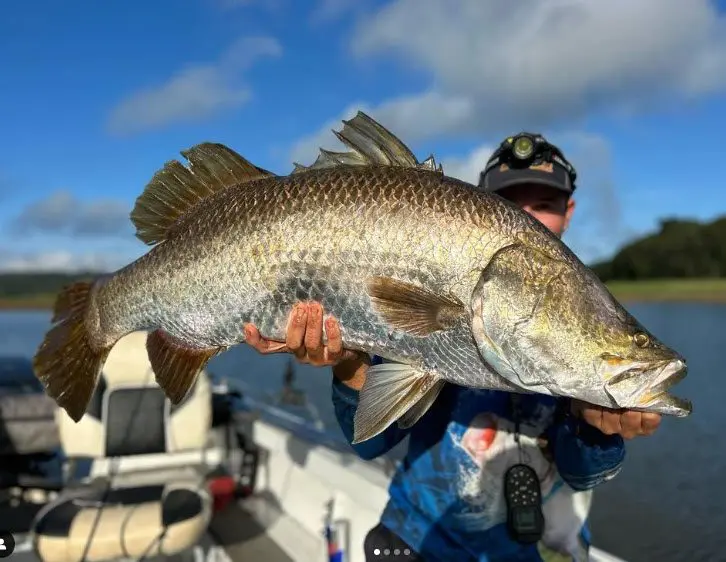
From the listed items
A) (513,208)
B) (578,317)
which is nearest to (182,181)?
(513,208)

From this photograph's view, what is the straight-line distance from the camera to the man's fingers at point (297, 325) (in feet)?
7.09

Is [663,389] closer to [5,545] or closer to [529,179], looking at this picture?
[529,179]

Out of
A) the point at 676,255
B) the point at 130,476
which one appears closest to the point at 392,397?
the point at 130,476

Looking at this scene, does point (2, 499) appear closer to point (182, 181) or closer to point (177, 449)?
point (177, 449)

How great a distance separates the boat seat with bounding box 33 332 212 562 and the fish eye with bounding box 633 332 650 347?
3.68 meters

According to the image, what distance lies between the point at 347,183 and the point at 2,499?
5.54 metres

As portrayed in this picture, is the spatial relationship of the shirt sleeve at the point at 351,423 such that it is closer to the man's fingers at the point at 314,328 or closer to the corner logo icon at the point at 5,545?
the man's fingers at the point at 314,328

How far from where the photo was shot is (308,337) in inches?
86.6

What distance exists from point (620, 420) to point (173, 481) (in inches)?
165

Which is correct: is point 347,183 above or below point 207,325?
above

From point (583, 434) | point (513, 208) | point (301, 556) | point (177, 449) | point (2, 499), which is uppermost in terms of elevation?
point (513, 208)

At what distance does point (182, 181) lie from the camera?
248cm

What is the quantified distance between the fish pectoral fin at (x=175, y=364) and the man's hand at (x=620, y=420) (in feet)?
4.63

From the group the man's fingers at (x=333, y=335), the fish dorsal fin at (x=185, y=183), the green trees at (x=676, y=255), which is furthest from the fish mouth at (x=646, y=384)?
the green trees at (x=676, y=255)
